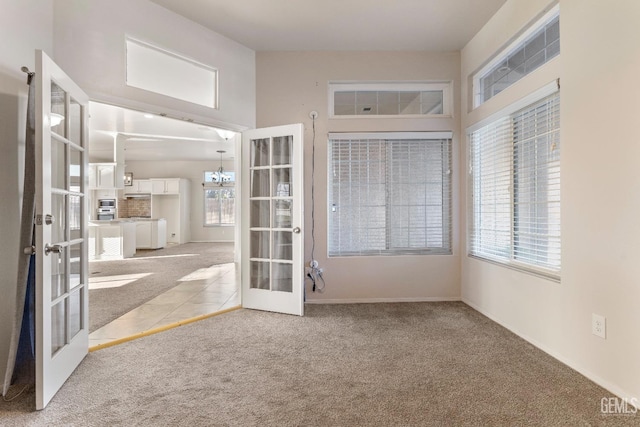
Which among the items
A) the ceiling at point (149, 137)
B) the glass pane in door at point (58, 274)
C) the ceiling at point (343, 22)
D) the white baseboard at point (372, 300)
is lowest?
the white baseboard at point (372, 300)

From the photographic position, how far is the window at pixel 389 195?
4.12 m

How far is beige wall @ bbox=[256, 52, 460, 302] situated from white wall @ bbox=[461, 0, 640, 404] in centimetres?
131

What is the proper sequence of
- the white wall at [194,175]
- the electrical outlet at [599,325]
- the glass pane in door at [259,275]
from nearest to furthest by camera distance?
the electrical outlet at [599,325]
the glass pane in door at [259,275]
the white wall at [194,175]

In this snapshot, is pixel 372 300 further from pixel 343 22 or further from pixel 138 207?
pixel 138 207

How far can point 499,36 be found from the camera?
3283 mm

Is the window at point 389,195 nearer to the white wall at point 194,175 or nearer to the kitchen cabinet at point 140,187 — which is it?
the white wall at point 194,175

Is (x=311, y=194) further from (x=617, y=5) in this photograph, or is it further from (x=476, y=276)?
(x=617, y=5)

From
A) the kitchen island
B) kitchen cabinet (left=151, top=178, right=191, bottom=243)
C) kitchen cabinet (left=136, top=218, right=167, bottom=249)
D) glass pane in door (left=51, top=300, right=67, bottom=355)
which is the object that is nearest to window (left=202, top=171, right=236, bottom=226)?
kitchen cabinet (left=151, top=178, right=191, bottom=243)

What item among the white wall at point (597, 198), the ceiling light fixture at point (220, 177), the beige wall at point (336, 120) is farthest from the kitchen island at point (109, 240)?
the white wall at point (597, 198)

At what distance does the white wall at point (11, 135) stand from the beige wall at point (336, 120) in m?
2.19

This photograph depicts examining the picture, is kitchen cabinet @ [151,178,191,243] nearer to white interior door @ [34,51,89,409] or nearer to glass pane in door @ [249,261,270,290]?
glass pane in door @ [249,261,270,290]

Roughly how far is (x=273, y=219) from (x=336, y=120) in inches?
54.1

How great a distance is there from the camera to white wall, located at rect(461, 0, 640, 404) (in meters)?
1.98

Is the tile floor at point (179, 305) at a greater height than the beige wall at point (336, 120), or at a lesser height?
lesser
